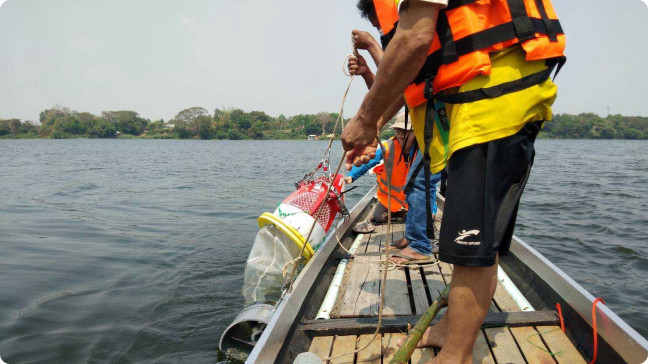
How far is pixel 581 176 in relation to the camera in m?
19.2

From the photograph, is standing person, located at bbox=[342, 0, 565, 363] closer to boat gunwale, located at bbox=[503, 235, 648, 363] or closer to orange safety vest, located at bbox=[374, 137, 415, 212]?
boat gunwale, located at bbox=[503, 235, 648, 363]

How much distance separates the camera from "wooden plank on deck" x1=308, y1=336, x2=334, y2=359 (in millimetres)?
2379

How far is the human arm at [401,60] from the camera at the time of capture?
1590 millimetres

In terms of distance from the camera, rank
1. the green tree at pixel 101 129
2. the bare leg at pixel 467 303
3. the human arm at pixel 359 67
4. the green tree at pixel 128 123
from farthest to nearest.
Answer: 1. the green tree at pixel 128 123
2. the green tree at pixel 101 129
3. the human arm at pixel 359 67
4. the bare leg at pixel 467 303

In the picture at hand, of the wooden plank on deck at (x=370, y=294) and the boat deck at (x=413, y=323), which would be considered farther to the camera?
the wooden plank on deck at (x=370, y=294)

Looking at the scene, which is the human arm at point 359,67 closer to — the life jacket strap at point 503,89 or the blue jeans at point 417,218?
the blue jeans at point 417,218

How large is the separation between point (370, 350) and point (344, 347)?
16 centimetres

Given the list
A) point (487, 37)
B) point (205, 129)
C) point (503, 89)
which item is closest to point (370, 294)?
point (503, 89)

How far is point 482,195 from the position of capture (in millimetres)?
1746

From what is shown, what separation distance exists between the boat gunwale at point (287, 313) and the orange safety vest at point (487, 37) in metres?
1.61

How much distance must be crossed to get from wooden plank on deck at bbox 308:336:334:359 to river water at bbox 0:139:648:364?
180 centimetres

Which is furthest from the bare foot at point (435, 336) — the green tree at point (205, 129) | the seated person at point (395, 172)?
the green tree at point (205, 129)

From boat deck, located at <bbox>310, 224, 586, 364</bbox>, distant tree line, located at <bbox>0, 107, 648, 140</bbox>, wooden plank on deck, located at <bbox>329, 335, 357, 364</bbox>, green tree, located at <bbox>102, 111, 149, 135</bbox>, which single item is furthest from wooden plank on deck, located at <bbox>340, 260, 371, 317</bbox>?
green tree, located at <bbox>102, 111, 149, 135</bbox>

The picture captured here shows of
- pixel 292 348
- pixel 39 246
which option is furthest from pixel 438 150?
pixel 39 246
